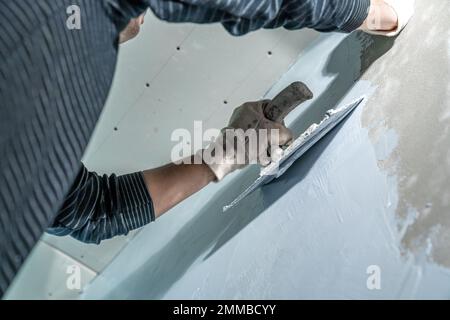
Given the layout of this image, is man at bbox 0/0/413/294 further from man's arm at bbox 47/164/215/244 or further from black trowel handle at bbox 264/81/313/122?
man's arm at bbox 47/164/215/244

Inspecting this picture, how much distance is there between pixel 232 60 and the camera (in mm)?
1222

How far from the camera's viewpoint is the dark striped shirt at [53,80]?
0.47m

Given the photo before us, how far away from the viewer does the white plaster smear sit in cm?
59

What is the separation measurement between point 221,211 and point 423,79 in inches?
26.1

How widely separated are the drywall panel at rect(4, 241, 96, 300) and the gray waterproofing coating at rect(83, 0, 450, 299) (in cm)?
65

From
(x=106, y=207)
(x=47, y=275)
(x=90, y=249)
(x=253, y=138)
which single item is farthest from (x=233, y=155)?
(x=47, y=275)

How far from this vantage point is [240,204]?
109cm

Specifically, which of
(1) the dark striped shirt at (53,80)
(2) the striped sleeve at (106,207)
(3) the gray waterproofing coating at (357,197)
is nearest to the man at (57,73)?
(1) the dark striped shirt at (53,80)

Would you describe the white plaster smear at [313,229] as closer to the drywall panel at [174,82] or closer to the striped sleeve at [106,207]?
the drywall panel at [174,82]

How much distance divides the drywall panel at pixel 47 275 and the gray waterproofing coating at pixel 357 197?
25.6 inches

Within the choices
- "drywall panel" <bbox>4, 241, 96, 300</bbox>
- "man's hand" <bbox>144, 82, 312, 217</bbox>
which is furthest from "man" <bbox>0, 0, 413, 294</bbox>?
"drywall panel" <bbox>4, 241, 96, 300</bbox>

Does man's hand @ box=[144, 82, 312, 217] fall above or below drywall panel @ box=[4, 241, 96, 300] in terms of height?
above
